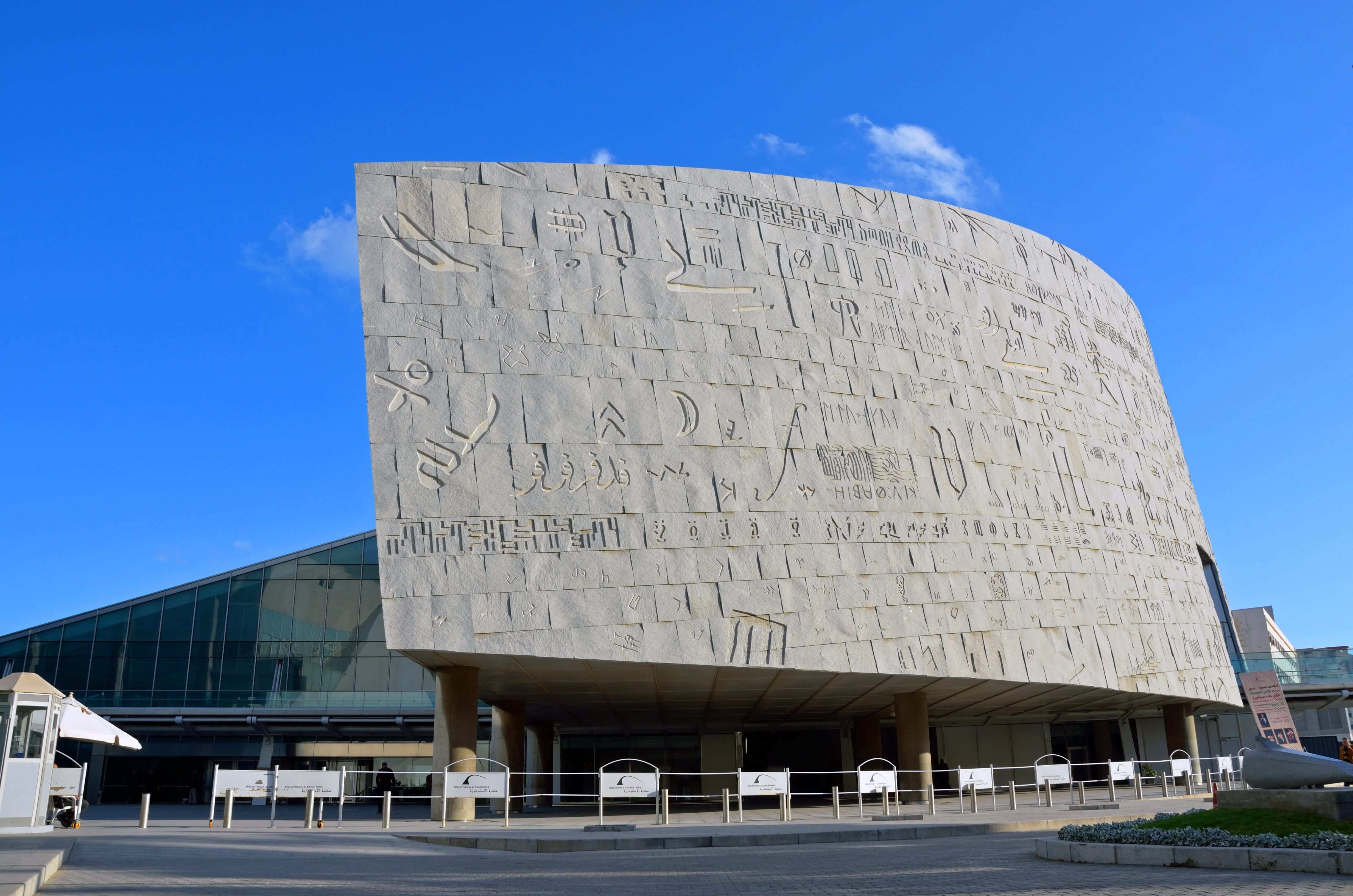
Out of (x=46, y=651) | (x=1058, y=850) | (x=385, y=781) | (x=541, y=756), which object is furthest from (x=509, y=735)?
(x=1058, y=850)

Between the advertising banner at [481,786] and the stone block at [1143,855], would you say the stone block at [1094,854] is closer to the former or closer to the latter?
the stone block at [1143,855]

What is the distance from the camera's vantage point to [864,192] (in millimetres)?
23922

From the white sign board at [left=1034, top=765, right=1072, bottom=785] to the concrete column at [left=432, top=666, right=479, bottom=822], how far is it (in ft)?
33.6

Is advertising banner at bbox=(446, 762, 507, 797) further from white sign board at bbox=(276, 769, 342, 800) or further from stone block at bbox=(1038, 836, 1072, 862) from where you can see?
stone block at bbox=(1038, 836, 1072, 862)

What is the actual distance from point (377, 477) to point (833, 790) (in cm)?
921

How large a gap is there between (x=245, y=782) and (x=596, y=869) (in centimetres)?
785

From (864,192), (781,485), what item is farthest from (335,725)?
(864,192)

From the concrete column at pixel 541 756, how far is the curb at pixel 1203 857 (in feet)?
75.4

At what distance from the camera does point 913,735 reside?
74.9 ft

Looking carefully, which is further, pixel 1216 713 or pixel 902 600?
pixel 1216 713

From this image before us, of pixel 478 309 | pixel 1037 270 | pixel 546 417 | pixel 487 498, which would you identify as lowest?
pixel 487 498

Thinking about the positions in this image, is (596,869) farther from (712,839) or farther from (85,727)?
(85,727)

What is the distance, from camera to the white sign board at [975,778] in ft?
61.5

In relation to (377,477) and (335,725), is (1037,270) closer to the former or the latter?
(377,477)
